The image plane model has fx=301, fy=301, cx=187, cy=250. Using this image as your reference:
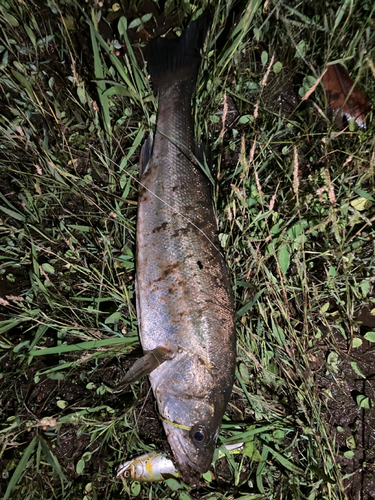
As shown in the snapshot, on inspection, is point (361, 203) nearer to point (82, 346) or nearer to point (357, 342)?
point (357, 342)

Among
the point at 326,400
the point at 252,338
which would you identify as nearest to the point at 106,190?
the point at 252,338

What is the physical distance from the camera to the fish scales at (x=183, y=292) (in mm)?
2271

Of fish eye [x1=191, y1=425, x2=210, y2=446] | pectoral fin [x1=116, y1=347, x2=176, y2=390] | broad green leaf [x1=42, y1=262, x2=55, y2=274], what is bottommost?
fish eye [x1=191, y1=425, x2=210, y2=446]

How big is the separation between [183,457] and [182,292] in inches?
50.2

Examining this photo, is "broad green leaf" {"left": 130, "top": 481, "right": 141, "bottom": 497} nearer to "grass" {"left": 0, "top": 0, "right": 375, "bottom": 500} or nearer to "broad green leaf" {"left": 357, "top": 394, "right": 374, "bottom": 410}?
"grass" {"left": 0, "top": 0, "right": 375, "bottom": 500}

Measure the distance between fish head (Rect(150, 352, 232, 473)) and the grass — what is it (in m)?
0.43

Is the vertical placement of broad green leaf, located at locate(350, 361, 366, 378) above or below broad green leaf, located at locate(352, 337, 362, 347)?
below

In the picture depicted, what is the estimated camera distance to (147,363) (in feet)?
7.38

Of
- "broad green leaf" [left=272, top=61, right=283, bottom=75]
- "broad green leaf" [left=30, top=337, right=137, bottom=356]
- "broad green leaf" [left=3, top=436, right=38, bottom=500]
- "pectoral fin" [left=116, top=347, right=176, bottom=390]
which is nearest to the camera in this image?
"pectoral fin" [left=116, top=347, right=176, bottom=390]

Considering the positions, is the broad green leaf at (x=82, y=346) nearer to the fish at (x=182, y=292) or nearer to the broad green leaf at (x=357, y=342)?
the fish at (x=182, y=292)

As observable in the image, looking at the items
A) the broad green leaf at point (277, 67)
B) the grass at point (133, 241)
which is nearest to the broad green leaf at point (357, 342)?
the grass at point (133, 241)

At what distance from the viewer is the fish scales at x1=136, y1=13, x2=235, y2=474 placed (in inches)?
89.4

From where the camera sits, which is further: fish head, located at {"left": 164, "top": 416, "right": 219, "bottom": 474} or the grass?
the grass

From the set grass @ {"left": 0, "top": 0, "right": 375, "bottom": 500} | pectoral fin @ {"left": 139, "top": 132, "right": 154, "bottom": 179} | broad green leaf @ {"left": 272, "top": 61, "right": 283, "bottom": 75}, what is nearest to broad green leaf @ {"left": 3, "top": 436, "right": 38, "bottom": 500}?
grass @ {"left": 0, "top": 0, "right": 375, "bottom": 500}
